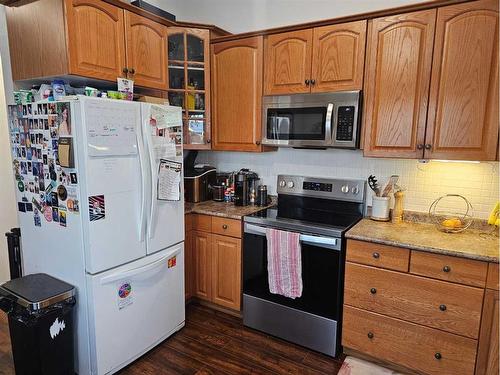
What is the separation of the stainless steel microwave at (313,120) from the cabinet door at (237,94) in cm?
11

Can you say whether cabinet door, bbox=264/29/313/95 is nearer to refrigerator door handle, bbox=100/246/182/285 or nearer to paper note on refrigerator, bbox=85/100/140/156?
paper note on refrigerator, bbox=85/100/140/156

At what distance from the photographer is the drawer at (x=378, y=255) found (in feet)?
6.26

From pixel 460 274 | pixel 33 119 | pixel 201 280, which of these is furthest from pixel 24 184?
pixel 460 274

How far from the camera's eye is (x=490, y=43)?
5.90ft

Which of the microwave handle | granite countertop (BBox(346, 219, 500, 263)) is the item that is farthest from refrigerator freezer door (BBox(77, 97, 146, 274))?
granite countertop (BBox(346, 219, 500, 263))

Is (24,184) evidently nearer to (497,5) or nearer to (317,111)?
(317,111)

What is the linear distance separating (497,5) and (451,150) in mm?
794

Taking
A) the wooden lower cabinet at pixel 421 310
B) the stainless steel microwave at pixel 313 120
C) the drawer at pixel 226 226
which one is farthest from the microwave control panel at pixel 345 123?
the drawer at pixel 226 226

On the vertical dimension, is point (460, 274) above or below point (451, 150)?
below

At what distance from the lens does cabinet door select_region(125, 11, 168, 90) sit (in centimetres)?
226

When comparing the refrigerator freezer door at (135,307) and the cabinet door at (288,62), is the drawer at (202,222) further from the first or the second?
the cabinet door at (288,62)

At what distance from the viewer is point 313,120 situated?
2357mm

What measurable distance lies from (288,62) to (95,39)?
129 cm

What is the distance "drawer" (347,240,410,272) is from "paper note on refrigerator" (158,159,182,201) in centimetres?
119
